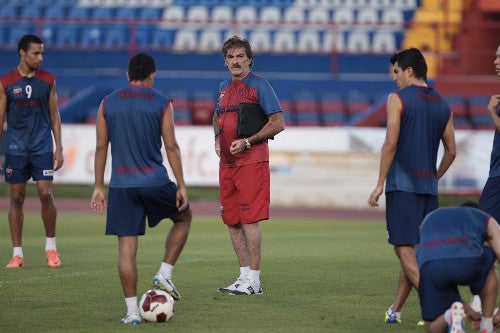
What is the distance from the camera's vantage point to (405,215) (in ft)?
28.5

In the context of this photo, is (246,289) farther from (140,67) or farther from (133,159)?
(140,67)

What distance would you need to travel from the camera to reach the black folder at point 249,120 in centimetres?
1081

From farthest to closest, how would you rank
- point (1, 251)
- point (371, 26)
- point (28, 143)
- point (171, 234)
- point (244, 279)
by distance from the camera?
point (371, 26) < point (1, 251) < point (28, 143) < point (244, 279) < point (171, 234)

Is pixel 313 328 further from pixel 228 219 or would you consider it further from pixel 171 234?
pixel 228 219

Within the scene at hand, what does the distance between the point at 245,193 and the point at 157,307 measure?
2.30m

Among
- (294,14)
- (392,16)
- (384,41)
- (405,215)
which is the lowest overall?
(405,215)

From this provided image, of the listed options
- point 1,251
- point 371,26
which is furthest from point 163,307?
→ point 371,26

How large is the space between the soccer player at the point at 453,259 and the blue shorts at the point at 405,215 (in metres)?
1.00

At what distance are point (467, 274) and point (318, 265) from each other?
6040mm

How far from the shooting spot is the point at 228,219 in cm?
1092

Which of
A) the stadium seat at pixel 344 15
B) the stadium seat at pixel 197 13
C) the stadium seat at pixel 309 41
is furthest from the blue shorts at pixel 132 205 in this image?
the stadium seat at pixel 197 13

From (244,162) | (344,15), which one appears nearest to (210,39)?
(344,15)

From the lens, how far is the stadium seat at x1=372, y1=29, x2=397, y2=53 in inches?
1192

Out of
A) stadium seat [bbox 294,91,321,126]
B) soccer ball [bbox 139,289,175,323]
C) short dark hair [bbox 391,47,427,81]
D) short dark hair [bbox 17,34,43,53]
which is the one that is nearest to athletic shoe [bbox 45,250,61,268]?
short dark hair [bbox 17,34,43,53]
